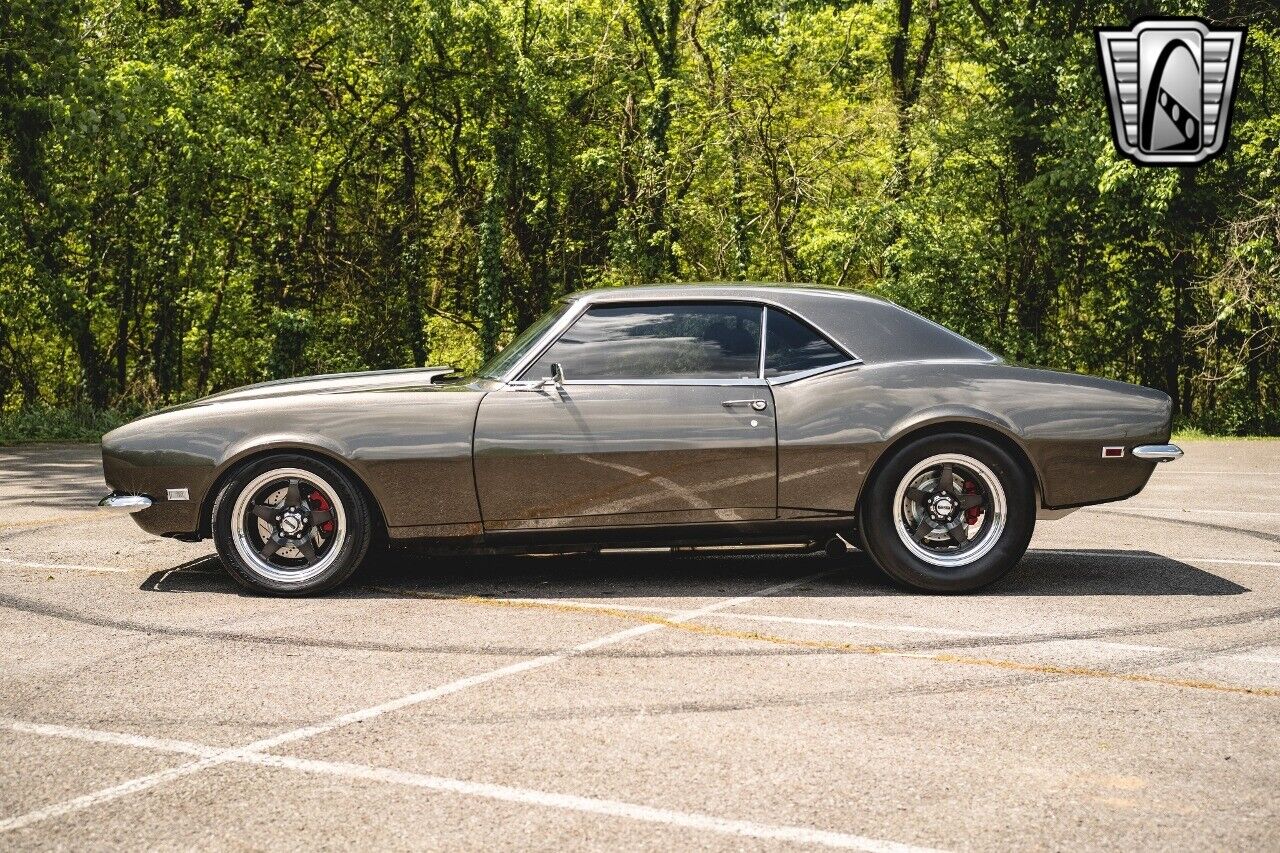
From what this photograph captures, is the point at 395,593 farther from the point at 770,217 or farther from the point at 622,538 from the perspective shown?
the point at 770,217

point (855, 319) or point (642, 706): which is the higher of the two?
point (855, 319)

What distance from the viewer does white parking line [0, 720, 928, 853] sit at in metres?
3.25

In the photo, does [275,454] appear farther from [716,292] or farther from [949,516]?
[949,516]

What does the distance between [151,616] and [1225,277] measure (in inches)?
702

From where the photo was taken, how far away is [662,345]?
20.9 ft

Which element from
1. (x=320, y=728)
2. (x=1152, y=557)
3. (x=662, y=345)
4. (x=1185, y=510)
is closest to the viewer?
(x=320, y=728)

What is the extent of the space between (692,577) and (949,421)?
60.9 inches

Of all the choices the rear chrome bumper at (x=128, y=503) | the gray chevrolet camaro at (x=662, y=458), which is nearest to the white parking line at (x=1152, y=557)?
the gray chevrolet camaro at (x=662, y=458)

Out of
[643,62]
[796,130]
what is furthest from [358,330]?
[796,130]

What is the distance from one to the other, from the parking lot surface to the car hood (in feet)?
3.10

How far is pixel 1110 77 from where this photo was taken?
20234 mm

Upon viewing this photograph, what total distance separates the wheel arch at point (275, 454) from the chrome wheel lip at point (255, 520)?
0.09m

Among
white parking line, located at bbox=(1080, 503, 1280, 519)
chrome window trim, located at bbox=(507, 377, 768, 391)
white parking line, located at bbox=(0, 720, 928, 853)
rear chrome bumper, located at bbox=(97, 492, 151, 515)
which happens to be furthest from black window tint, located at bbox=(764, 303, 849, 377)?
white parking line, located at bbox=(1080, 503, 1280, 519)

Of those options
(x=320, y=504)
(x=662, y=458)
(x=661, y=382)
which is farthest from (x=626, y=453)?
(x=320, y=504)
